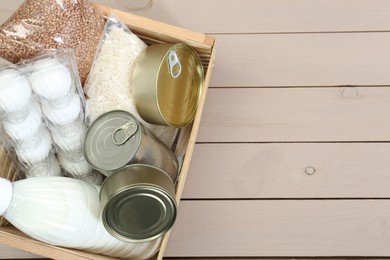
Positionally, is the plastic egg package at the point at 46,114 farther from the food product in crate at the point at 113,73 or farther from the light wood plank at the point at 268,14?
the light wood plank at the point at 268,14

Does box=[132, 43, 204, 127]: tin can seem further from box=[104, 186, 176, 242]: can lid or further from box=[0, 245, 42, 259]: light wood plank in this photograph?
box=[0, 245, 42, 259]: light wood plank

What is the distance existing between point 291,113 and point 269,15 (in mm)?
231

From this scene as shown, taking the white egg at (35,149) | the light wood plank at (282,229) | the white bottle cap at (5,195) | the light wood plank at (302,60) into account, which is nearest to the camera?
the white bottle cap at (5,195)

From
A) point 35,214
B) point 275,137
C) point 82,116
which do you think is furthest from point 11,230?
point 275,137

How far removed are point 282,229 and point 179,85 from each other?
328mm

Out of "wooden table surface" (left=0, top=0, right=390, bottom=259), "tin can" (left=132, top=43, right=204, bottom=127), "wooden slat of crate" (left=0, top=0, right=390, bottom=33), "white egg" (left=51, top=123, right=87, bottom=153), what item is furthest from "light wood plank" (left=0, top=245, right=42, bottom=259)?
"wooden slat of crate" (left=0, top=0, right=390, bottom=33)

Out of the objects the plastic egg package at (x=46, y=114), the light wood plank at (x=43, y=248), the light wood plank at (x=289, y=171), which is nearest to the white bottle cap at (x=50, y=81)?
the plastic egg package at (x=46, y=114)

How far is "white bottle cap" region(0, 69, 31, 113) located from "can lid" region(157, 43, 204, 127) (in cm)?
23

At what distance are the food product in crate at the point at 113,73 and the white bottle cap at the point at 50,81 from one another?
0.11 metres

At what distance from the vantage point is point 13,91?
34.9 inches

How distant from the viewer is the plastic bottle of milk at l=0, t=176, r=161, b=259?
2.97 ft

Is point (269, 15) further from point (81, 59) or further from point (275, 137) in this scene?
point (81, 59)

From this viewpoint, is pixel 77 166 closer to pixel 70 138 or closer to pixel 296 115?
pixel 70 138

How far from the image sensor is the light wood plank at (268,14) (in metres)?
1.27
